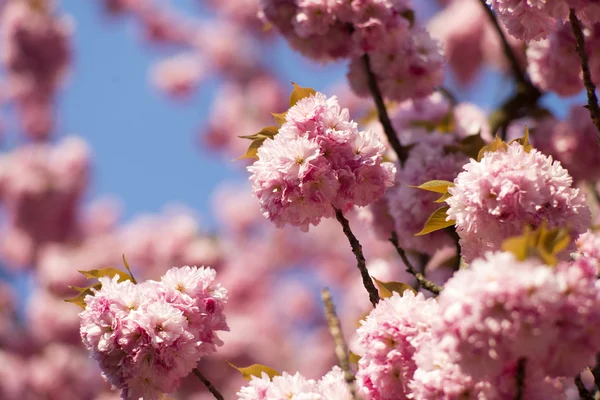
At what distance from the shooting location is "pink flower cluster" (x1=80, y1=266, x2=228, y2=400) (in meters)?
1.54

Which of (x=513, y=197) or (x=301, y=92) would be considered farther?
(x=301, y=92)

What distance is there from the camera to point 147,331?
1525 millimetres

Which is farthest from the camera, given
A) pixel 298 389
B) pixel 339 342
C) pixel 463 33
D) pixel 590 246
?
pixel 463 33

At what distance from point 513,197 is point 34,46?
6370 millimetres

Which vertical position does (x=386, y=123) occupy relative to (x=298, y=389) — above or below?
above

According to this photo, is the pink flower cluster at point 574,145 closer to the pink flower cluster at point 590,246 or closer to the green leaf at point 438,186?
the pink flower cluster at point 590,246

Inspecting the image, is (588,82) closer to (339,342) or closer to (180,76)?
(339,342)

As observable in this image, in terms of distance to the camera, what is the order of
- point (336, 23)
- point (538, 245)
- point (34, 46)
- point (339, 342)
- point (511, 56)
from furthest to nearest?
1. point (34, 46)
2. point (511, 56)
3. point (336, 23)
4. point (339, 342)
5. point (538, 245)

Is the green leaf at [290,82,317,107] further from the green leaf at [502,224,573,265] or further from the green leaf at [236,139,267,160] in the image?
the green leaf at [502,224,573,265]

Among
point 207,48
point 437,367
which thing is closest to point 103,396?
point 437,367

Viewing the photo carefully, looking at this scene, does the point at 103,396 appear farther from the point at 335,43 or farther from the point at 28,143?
the point at 335,43

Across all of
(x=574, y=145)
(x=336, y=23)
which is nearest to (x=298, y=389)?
(x=336, y=23)

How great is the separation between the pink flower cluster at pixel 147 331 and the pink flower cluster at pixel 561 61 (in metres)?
1.35

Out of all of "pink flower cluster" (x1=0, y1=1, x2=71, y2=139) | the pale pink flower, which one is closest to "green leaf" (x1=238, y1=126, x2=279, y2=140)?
"pink flower cluster" (x1=0, y1=1, x2=71, y2=139)
